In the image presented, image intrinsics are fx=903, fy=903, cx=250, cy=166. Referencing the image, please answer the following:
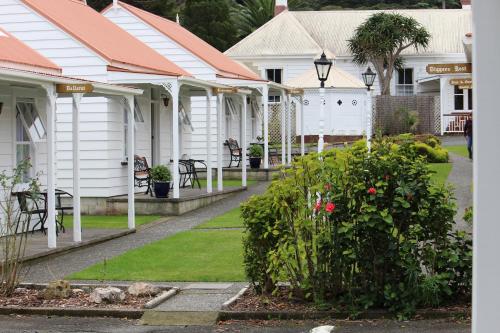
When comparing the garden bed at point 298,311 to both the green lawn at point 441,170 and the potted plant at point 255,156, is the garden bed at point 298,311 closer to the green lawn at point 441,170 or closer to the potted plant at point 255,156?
the green lawn at point 441,170

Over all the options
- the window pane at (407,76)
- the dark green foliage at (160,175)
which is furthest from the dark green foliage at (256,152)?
the window pane at (407,76)

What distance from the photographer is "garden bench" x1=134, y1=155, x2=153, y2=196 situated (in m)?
22.2

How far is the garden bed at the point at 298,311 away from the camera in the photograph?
9336 millimetres

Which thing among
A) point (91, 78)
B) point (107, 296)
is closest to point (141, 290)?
point (107, 296)

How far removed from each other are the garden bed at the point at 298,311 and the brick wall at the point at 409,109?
37.0m

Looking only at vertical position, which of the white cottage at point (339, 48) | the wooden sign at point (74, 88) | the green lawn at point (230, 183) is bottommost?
the green lawn at point (230, 183)

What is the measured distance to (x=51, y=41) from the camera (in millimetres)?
20891

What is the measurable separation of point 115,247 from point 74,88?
114 inches

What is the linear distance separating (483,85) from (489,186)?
349mm

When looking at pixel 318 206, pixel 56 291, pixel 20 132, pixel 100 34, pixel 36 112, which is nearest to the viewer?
pixel 318 206

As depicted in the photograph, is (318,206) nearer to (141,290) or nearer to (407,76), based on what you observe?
(141,290)

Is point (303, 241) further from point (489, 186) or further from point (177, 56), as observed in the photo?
point (177, 56)

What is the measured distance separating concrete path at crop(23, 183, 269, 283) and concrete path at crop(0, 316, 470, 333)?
261cm

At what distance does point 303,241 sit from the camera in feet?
32.8
